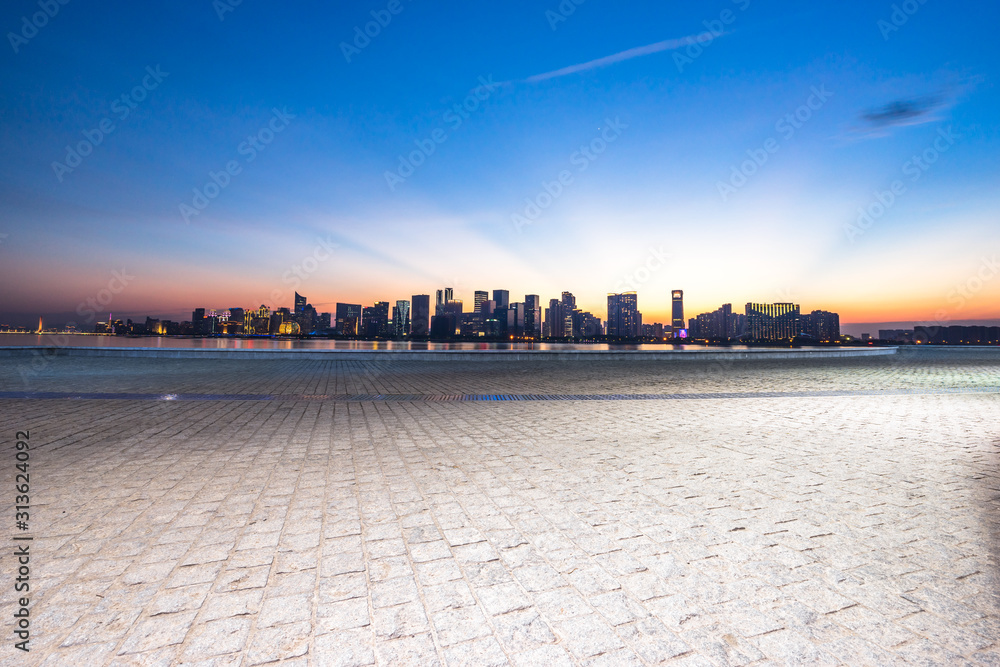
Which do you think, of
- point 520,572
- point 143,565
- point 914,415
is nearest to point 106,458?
point 143,565

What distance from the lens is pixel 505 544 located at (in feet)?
9.43

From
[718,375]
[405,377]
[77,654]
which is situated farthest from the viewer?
[718,375]

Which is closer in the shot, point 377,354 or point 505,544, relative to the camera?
point 505,544

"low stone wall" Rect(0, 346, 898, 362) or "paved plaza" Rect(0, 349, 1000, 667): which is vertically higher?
"low stone wall" Rect(0, 346, 898, 362)

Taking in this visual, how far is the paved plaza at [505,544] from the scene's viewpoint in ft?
6.50

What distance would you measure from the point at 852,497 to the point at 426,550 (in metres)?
3.58

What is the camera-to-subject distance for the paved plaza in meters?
1.98

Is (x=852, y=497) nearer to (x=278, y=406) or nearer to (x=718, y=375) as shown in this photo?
(x=278, y=406)

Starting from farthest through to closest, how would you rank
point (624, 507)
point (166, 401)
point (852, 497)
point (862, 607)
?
point (166, 401) → point (852, 497) → point (624, 507) → point (862, 607)

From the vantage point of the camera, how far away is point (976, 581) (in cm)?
249

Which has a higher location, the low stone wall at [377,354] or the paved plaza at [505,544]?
→ the low stone wall at [377,354]

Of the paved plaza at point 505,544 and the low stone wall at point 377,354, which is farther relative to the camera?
the low stone wall at point 377,354

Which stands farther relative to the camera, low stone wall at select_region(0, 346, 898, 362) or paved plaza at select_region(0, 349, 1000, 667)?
low stone wall at select_region(0, 346, 898, 362)

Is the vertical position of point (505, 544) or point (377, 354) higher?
point (377, 354)
